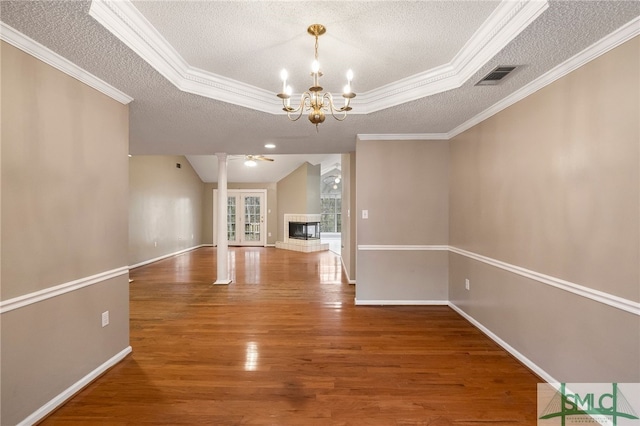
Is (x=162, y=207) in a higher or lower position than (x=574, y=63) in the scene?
lower

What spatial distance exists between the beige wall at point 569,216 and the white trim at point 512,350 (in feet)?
0.14

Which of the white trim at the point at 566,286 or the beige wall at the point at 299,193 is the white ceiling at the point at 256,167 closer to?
the beige wall at the point at 299,193

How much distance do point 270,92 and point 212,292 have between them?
327 centimetres

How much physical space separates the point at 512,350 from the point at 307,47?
311 cm

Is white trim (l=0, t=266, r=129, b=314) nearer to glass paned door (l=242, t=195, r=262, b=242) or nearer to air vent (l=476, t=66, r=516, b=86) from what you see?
air vent (l=476, t=66, r=516, b=86)

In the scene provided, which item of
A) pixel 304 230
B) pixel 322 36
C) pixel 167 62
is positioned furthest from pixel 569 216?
pixel 304 230

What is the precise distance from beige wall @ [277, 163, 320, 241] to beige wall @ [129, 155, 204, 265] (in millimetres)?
2949

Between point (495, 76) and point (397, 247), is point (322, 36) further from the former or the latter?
point (397, 247)

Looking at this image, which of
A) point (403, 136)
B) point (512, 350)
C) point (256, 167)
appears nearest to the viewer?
point (512, 350)

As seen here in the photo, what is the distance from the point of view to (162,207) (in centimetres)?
758

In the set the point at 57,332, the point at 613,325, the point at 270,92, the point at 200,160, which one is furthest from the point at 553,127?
the point at 200,160

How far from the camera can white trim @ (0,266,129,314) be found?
1.63 meters

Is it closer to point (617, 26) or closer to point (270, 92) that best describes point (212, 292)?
point (270, 92)

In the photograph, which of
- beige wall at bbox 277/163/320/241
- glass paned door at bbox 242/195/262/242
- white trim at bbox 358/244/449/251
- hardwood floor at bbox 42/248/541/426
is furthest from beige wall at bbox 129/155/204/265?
white trim at bbox 358/244/449/251
